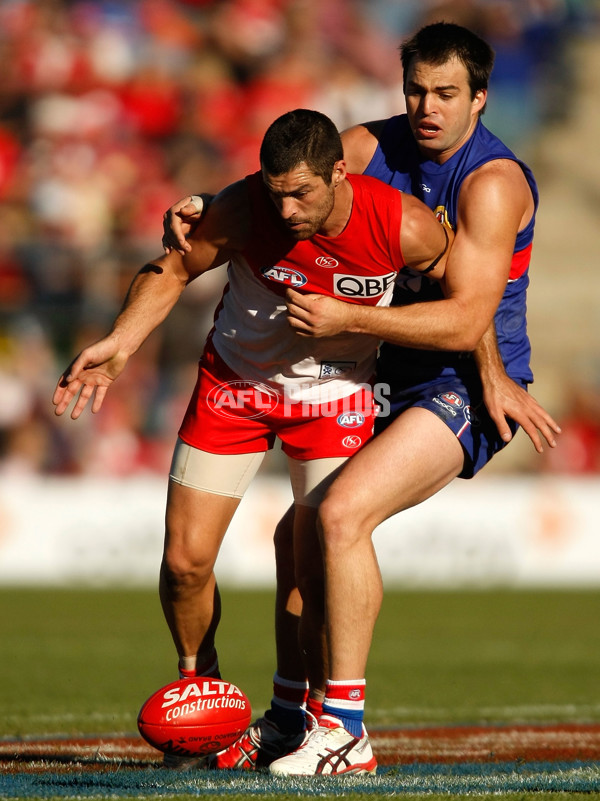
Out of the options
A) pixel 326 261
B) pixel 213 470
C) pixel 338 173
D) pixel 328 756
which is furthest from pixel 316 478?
pixel 338 173

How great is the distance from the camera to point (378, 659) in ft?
31.5

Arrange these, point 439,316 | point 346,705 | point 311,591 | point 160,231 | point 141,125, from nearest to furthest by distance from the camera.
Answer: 1. point 346,705
2. point 439,316
3. point 311,591
4. point 160,231
5. point 141,125

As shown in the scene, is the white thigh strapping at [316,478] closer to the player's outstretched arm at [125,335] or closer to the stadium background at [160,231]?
the player's outstretched arm at [125,335]

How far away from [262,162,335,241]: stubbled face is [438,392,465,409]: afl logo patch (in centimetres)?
92

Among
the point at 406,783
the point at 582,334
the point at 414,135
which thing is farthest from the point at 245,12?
the point at 406,783

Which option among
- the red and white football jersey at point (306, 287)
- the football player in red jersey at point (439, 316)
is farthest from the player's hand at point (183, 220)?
the red and white football jersey at point (306, 287)

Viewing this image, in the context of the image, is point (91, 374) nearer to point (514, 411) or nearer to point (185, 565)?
point (185, 565)

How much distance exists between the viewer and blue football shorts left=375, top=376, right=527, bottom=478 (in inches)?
196

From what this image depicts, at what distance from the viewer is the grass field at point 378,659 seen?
6855 millimetres

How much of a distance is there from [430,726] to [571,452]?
33.8ft

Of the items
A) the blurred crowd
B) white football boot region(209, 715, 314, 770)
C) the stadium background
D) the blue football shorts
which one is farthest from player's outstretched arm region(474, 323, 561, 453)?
the blurred crowd

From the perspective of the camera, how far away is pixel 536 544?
49.0 feet

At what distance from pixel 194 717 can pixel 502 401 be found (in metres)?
1.75

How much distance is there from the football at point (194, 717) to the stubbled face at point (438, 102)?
2387mm
